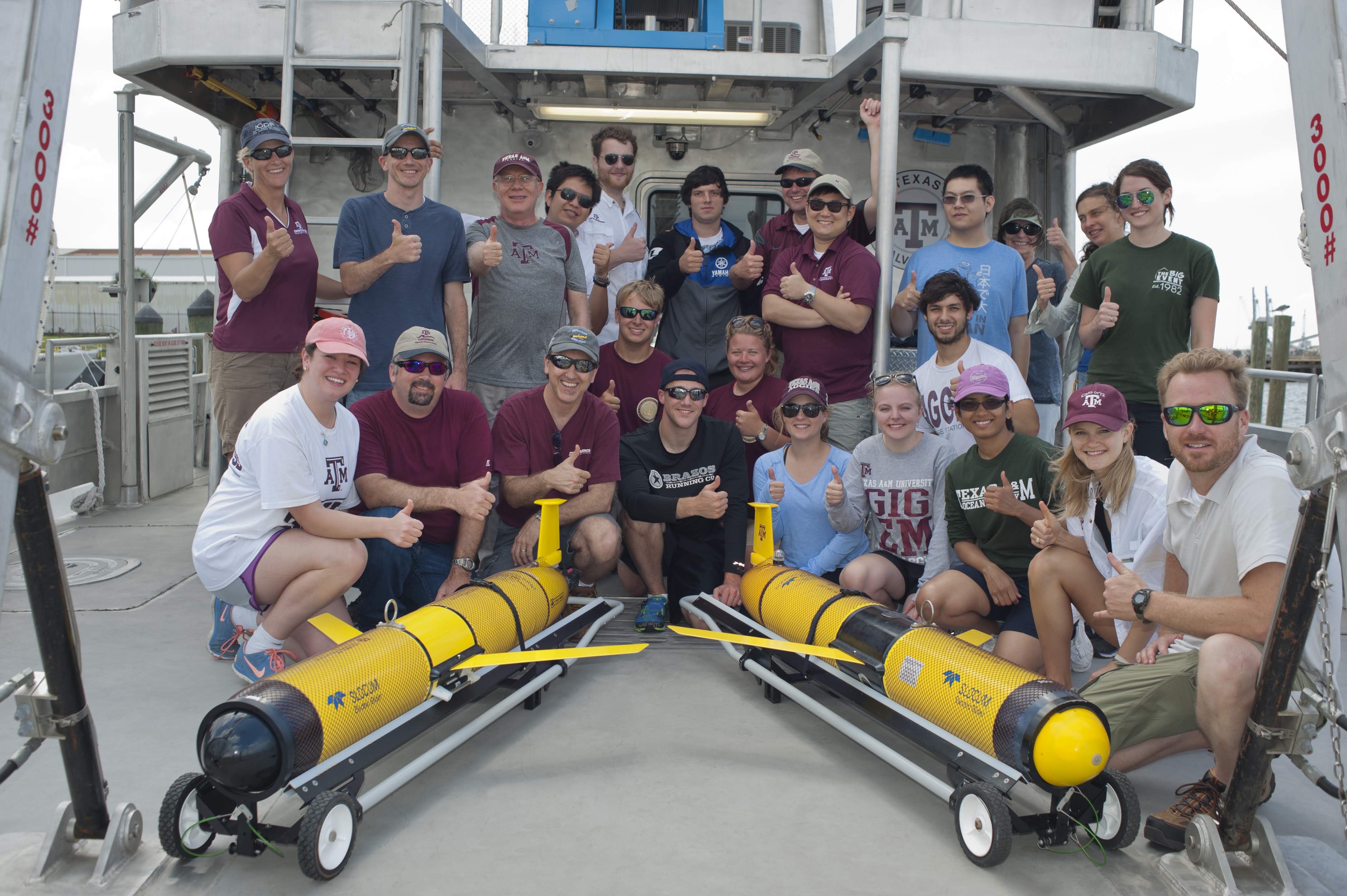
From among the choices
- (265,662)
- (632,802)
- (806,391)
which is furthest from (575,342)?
(632,802)

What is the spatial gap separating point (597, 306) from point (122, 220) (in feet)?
13.0

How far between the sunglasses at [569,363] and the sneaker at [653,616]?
1172 millimetres

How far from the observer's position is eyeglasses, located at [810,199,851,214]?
15.8 ft

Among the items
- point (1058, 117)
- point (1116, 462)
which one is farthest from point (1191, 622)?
point (1058, 117)

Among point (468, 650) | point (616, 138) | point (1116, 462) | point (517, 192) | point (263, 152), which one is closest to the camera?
point (468, 650)

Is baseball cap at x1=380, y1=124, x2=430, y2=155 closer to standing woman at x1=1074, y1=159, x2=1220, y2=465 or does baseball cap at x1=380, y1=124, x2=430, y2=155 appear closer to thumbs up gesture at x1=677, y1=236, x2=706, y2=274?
thumbs up gesture at x1=677, y1=236, x2=706, y2=274

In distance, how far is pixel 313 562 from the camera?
3473 mm

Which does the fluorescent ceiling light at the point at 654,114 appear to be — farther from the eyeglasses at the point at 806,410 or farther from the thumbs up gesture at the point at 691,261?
the eyeglasses at the point at 806,410

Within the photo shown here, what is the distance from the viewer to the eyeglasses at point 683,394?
430 cm

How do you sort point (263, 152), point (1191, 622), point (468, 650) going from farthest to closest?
point (263, 152) < point (468, 650) < point (1191, 622)

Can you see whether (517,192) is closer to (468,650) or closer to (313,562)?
(313,562)

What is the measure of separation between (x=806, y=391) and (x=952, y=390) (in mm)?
737

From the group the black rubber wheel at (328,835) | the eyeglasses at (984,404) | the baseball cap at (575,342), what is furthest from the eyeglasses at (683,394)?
the black rubber wheel at (328,835)

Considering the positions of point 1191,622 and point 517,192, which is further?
point 517,192
